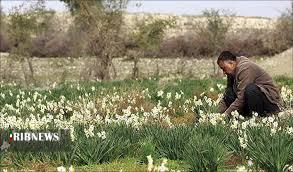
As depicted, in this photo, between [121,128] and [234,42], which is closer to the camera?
[121,128]

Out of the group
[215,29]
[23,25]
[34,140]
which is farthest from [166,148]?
[215,29]

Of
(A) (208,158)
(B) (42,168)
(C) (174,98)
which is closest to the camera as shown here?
(A) (208,158)

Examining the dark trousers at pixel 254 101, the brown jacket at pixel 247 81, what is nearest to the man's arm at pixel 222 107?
the dark trousers at pixel 254 101

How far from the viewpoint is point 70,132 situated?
21.2ft

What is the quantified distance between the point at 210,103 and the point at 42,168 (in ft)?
14.0

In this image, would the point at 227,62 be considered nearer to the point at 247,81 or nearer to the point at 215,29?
the point at 247,81

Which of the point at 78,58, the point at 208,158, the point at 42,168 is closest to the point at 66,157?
the point at 42,168

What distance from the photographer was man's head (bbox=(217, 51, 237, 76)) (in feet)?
27.6

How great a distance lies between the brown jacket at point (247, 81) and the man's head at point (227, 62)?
105 mm

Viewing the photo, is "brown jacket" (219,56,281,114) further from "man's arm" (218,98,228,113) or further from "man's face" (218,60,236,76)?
"man's arm" (218,98,228,113)

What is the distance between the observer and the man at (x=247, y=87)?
8586 mm

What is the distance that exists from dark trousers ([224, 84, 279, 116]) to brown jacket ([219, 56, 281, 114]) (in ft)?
0.21

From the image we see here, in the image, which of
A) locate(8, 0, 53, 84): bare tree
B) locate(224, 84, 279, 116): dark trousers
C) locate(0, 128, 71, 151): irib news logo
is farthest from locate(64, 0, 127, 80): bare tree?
locate(0, 128, 71, 151): irib news logo

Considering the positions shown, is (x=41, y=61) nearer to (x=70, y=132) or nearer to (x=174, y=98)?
(x=174, y=98)
